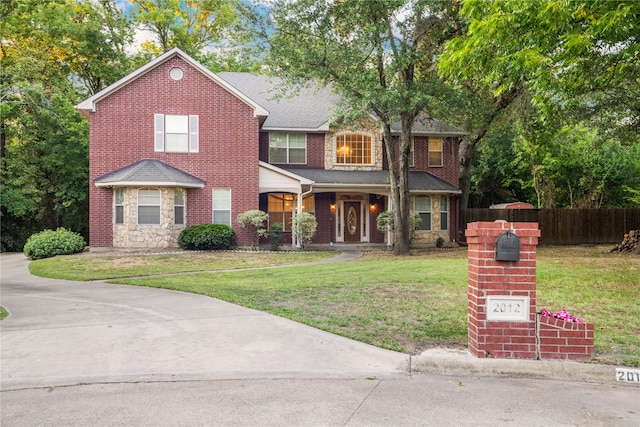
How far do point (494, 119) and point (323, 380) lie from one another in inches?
876

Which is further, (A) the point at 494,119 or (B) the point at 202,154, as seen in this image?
(A) the point at 494,119

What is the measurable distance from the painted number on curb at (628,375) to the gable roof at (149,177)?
54.3ft

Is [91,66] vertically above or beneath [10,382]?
above

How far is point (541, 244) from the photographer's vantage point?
24797mm

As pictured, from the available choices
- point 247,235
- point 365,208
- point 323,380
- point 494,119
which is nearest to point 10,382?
point 323,380

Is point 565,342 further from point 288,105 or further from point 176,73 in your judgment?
point 288,105

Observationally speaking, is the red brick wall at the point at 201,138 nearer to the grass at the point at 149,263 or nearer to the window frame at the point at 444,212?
the grass at the point at 149,263

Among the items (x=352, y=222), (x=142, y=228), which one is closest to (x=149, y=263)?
(x=142, y=228)

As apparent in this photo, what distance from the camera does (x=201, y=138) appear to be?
20156 mm

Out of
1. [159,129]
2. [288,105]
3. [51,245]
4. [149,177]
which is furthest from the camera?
[288,105]

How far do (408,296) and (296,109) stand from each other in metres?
16.9

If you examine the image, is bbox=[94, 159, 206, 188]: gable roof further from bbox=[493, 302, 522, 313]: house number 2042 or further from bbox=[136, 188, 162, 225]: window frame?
bbox=[493, 302, 522, 313]: house number 2042

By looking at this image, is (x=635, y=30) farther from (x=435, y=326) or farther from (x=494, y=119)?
(x=494, y=119)

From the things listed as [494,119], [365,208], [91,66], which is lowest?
[365,208]
